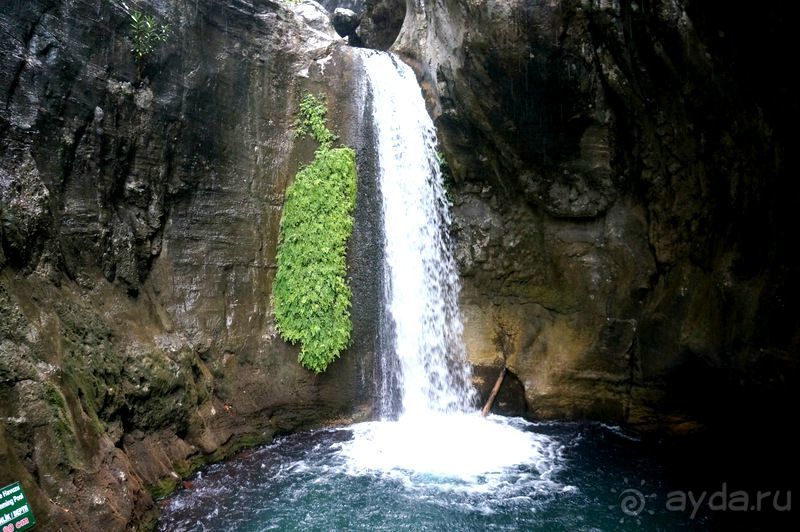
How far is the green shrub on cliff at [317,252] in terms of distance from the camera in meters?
8.10

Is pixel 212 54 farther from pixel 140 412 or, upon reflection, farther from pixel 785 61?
pixel 785 61

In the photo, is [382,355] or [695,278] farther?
[382,355]

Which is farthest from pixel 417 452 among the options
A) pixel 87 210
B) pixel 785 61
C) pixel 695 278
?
pixel 785 61

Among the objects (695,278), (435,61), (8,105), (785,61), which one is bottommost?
(695,278)

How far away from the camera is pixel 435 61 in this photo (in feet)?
28.7

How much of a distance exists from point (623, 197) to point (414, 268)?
351cm

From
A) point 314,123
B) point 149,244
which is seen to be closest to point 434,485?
point 149,244

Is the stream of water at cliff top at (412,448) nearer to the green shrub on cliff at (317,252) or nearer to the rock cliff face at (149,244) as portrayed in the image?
the rock cliff face at (149,244)

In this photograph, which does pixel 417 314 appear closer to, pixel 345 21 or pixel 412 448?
pixel 412 448

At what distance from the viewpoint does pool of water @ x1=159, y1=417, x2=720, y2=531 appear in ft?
18.5

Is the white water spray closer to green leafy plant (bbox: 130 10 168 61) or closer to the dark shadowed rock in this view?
green leafy plant (bbox: 130 10 168 61)

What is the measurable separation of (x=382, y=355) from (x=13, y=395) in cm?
504

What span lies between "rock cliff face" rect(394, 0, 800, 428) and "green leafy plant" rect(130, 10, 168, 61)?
13.6 feet

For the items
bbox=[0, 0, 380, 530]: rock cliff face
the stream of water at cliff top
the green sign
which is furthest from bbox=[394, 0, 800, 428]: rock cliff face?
the green sign
